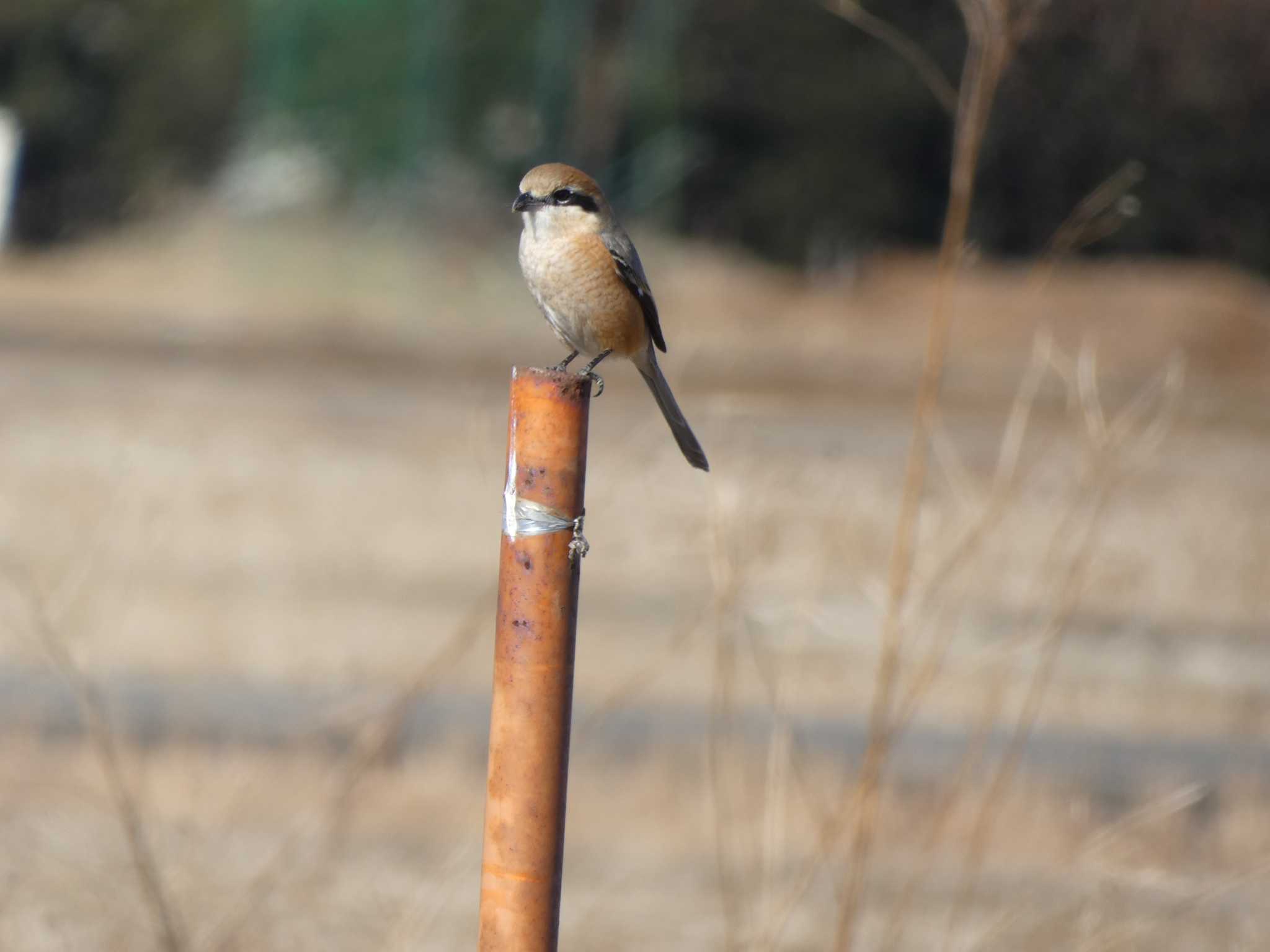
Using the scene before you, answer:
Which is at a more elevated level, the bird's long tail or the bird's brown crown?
the bird's brown crown

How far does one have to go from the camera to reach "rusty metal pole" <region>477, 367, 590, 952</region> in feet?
7.20

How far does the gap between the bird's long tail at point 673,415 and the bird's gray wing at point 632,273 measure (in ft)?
0.23

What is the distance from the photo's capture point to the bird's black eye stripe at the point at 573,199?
3.40 metres

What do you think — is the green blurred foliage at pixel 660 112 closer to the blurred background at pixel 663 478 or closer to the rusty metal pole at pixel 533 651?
the blurred background at pixel 663 478

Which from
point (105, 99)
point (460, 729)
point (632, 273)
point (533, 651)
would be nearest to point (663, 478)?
point (460, 729)

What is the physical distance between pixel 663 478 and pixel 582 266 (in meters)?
5.72

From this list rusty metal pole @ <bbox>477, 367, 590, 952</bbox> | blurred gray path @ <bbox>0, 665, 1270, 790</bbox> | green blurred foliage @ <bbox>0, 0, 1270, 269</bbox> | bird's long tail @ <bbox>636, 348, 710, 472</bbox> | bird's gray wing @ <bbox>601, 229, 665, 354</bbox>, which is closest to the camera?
rusty metal pole @ <bbox>477, 367, 590, 952</bbox>

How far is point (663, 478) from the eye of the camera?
30.0 feet

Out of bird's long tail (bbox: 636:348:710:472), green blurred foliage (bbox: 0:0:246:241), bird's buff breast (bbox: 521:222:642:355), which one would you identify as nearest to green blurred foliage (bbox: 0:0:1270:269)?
green blurred foliage (bbox: 0:0:246:241)

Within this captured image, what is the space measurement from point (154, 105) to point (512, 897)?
2289cm

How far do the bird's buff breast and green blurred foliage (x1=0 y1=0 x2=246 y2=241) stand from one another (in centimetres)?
1971

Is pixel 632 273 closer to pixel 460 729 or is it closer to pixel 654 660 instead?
pixel 654 660

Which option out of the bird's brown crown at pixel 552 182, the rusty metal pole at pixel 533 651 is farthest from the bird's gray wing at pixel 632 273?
the rusty metal pole at pixel 533 651

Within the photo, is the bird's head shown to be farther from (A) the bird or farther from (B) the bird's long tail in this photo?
(B) the bird's long tail
